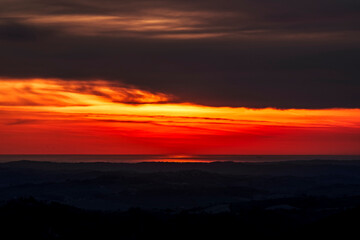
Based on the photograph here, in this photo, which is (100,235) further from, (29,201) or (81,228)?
(29,201)

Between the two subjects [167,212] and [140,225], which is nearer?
[140,225]

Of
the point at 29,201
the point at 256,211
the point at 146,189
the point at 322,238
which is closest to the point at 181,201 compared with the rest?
the point at 146,189

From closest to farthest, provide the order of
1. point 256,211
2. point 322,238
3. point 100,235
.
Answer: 1. point 322,238
2. point 100,235
3. point 256,211

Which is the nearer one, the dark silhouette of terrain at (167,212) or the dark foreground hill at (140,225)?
the dark foreground hill at (140,225)

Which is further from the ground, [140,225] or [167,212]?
[167,212]

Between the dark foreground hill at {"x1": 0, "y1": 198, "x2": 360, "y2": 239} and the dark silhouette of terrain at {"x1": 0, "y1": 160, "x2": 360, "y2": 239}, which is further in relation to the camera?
the dark silhouette of terrain at {"x1": 0, "y1": 160, "x2": 360, "y2": 239}

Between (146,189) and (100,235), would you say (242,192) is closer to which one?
(146,189)

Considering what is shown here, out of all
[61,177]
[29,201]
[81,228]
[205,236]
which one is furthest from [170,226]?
[61,177]

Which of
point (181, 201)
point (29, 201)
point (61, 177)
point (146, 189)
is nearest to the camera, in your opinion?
point (29, 201)

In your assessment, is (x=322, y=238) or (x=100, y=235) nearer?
(x=322, y=238)
